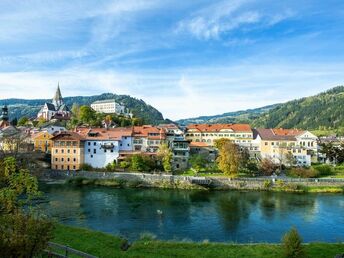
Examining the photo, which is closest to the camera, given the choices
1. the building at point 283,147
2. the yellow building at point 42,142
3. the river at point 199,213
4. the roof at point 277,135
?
the river at point 199,213

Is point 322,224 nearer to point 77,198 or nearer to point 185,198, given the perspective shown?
point 185,198

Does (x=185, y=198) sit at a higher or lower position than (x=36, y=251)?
lower

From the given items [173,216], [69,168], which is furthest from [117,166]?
[173,216]

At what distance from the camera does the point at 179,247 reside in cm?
2331

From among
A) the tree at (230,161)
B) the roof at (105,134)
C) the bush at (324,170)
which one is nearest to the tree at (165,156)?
the roof at (105,134)

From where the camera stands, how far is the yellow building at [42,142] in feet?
250

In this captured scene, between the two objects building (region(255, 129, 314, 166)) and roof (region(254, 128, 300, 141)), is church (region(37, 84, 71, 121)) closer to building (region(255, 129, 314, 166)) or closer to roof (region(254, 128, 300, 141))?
roof (region(254, 128, 300, 141))

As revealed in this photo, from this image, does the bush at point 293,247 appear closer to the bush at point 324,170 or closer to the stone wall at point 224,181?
the stone wall at point 224,181

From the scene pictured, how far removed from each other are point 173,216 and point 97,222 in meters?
7.91

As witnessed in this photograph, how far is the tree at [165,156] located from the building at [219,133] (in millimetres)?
19650

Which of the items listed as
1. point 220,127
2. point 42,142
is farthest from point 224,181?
point 42,142

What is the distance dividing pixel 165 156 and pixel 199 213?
27.5m

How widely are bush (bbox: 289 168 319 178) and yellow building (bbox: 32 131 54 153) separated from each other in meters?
49.2

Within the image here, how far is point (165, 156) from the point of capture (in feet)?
216
